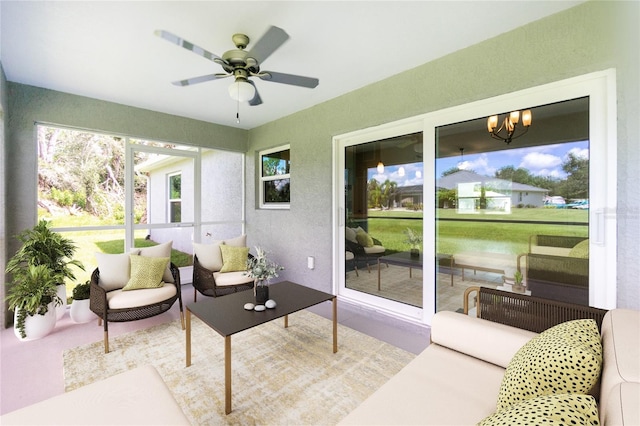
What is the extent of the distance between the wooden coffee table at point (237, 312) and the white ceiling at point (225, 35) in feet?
7.38

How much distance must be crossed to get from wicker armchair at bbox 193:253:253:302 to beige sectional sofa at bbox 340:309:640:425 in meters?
2.39

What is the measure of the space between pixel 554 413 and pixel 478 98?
2442 mm

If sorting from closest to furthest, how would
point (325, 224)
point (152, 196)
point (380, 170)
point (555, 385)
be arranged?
1. point (555, 385)
2. point (380, 170)
3. point (325, 224)
4. point (152, 196)

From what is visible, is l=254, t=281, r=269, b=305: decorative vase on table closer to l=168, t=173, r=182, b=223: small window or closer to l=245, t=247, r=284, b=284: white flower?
l=245, t=247, r=284, b=284: white flower

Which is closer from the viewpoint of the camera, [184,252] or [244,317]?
[244,317]

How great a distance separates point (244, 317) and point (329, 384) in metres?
0.80

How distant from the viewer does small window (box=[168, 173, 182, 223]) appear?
4.50 m

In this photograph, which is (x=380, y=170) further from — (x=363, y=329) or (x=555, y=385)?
(x=555, y=385)

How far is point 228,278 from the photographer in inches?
136

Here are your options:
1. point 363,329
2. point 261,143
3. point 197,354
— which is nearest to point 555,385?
point 363,329

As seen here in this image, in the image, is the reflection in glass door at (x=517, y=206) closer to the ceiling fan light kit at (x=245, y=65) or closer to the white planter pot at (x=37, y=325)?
the ceiling fan light kit at (x=245, y=65)

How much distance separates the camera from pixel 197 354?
7.96 ft

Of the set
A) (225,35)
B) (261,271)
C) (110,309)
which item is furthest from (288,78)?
(110,309)

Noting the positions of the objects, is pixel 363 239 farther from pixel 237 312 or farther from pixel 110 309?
pixel 110 309
